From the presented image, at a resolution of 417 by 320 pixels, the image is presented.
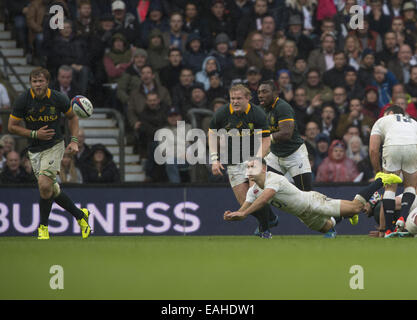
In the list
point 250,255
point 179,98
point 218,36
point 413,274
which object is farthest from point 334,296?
point 218,36

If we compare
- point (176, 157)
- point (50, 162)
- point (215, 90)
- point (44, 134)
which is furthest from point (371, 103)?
point (44, 134)

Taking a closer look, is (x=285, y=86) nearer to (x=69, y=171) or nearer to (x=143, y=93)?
(x=143, y=93)

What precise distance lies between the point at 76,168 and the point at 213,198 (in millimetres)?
2447

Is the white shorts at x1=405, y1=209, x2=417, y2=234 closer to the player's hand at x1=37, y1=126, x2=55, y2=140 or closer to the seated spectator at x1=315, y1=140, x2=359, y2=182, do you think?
the seated spectator at x1=315, y1=140, x2=359, y2=182

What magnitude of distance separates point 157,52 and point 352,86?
393 centimetres

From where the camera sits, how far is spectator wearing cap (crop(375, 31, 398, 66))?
19047 mm

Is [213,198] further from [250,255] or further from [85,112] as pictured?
[250,255]

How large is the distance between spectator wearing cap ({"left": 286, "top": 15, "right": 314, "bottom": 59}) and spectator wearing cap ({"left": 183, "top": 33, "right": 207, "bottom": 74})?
195cm

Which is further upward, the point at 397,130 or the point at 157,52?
the point at 157,52

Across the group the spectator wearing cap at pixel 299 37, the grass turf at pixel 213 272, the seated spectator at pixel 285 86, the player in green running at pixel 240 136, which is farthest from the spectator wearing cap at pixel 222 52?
the grass turf at pixel 213 272

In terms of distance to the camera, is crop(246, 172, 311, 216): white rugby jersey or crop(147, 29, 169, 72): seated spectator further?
crop(147, 29, 169, 72): seated spectator

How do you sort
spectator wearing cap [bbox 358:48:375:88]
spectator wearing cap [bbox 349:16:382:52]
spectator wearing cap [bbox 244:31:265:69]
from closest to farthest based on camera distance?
1. spectator wearing cap [bbox 358:48:375:88]
2. spectator wearing cap [bbox 244:31:265:69]
3. spectator wearing cap [bbox 349:16:382:52]

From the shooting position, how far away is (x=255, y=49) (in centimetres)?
1870

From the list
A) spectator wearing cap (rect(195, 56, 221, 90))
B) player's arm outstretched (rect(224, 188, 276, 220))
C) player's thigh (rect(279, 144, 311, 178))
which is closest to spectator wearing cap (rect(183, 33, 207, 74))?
spectator wearing cap (rect(195, 56, 221, 90))
